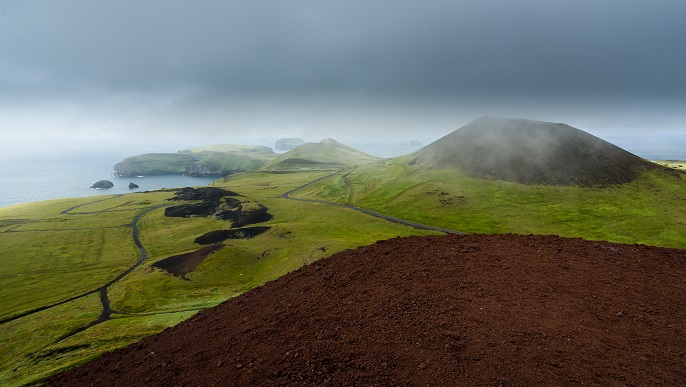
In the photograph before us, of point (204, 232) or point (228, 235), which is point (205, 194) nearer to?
point (204, 232)

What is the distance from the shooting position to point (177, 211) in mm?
138750

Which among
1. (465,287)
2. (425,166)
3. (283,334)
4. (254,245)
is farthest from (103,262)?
(425,166)

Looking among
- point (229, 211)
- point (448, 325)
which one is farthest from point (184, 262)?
point (448, 325)

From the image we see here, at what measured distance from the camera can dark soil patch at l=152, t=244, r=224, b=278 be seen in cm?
6838

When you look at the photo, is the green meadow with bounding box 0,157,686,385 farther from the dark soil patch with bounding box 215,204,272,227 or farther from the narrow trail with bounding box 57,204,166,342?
the dark soil patch with bounding box 215,204,272,227

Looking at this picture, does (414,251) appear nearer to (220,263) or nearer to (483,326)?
(483,326)

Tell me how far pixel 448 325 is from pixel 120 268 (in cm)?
9221

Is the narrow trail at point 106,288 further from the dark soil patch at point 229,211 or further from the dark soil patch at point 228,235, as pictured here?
the dark soil patch at point 229,211

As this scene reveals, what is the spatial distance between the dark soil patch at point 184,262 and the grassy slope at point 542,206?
225 ft

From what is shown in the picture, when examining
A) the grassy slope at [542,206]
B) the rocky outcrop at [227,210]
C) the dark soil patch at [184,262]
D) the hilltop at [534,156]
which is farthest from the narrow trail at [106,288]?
the hilltop at [534,156]

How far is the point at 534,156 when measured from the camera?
→ 13388 centimetres

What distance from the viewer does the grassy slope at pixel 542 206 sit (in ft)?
279

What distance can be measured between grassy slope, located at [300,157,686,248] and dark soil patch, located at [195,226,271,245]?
50.0 metres

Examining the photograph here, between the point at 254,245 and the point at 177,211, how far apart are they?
72.1m
